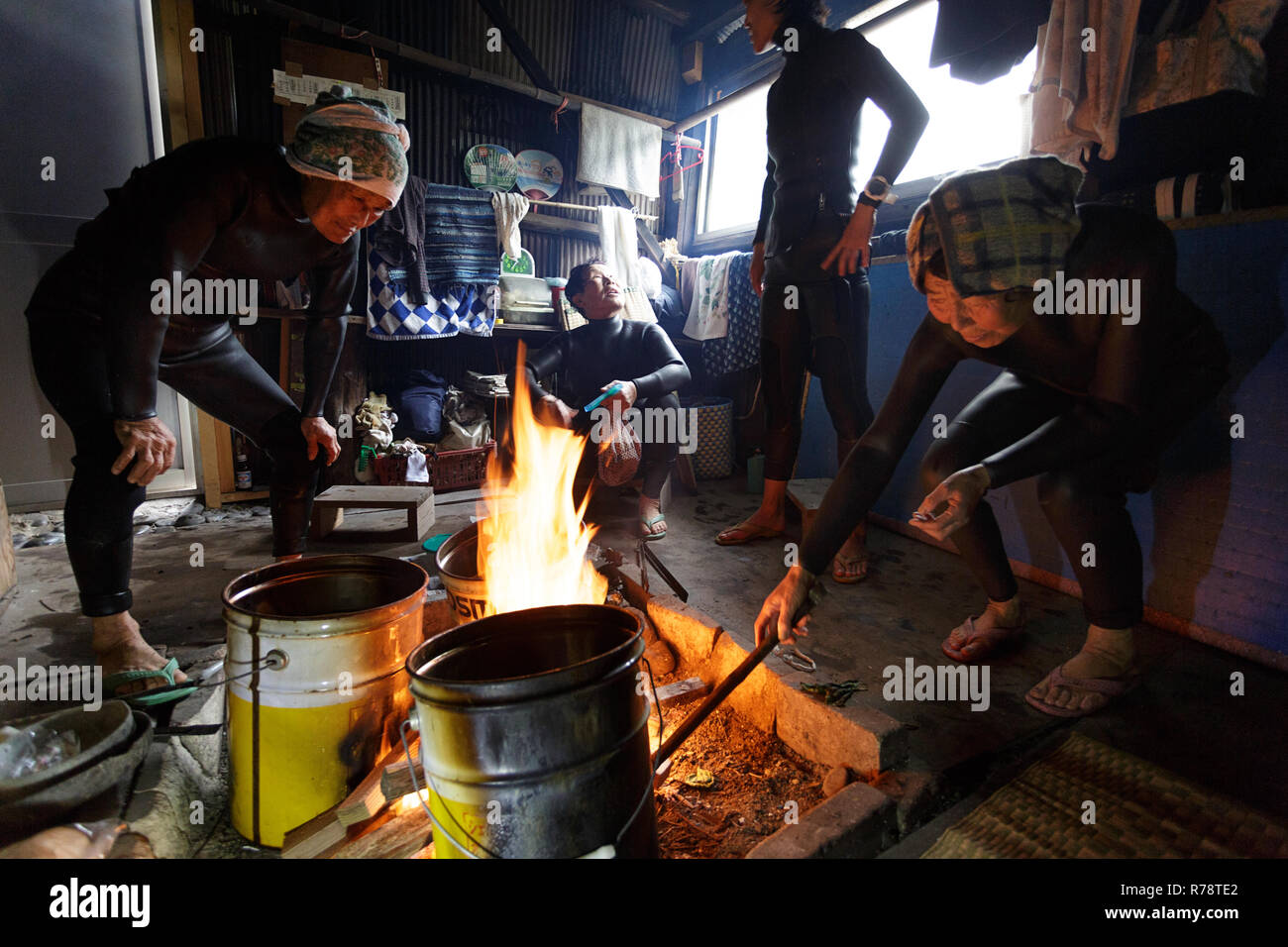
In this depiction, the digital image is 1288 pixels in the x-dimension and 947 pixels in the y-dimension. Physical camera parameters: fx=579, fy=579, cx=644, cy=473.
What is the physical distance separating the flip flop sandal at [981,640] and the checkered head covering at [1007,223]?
4.83 feet

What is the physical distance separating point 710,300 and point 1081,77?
3969 mm

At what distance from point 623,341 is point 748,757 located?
12.3 feet

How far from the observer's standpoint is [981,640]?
2.51 metres

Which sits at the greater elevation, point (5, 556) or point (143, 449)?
point (143, 449)

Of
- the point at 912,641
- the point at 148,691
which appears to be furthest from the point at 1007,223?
the point at 148,691

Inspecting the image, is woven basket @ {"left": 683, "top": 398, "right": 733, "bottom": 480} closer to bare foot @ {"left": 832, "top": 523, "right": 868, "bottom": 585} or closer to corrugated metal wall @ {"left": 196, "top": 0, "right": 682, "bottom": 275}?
bare foot @ {"left": 832, "top": 523, "right": 868, "bottom": 585}

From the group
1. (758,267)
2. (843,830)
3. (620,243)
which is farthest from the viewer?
(620,243)

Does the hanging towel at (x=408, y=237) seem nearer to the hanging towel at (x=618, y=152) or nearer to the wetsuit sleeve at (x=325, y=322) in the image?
the hanging towel at (x=618, y=152)

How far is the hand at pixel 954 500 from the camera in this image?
6.66ft

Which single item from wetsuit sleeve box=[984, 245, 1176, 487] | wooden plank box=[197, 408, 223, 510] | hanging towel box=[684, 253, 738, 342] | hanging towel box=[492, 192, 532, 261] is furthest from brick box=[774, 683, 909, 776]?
hanging towel box=[492, 192, 532, 261]

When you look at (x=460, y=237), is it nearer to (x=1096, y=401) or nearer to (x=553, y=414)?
(x=553, y=414)

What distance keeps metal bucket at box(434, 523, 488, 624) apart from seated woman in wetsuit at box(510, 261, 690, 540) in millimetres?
1782

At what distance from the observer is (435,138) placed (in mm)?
6699

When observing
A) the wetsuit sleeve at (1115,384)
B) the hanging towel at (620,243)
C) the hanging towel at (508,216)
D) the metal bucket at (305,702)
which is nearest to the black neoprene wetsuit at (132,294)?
the metal bucket at (305,702)
